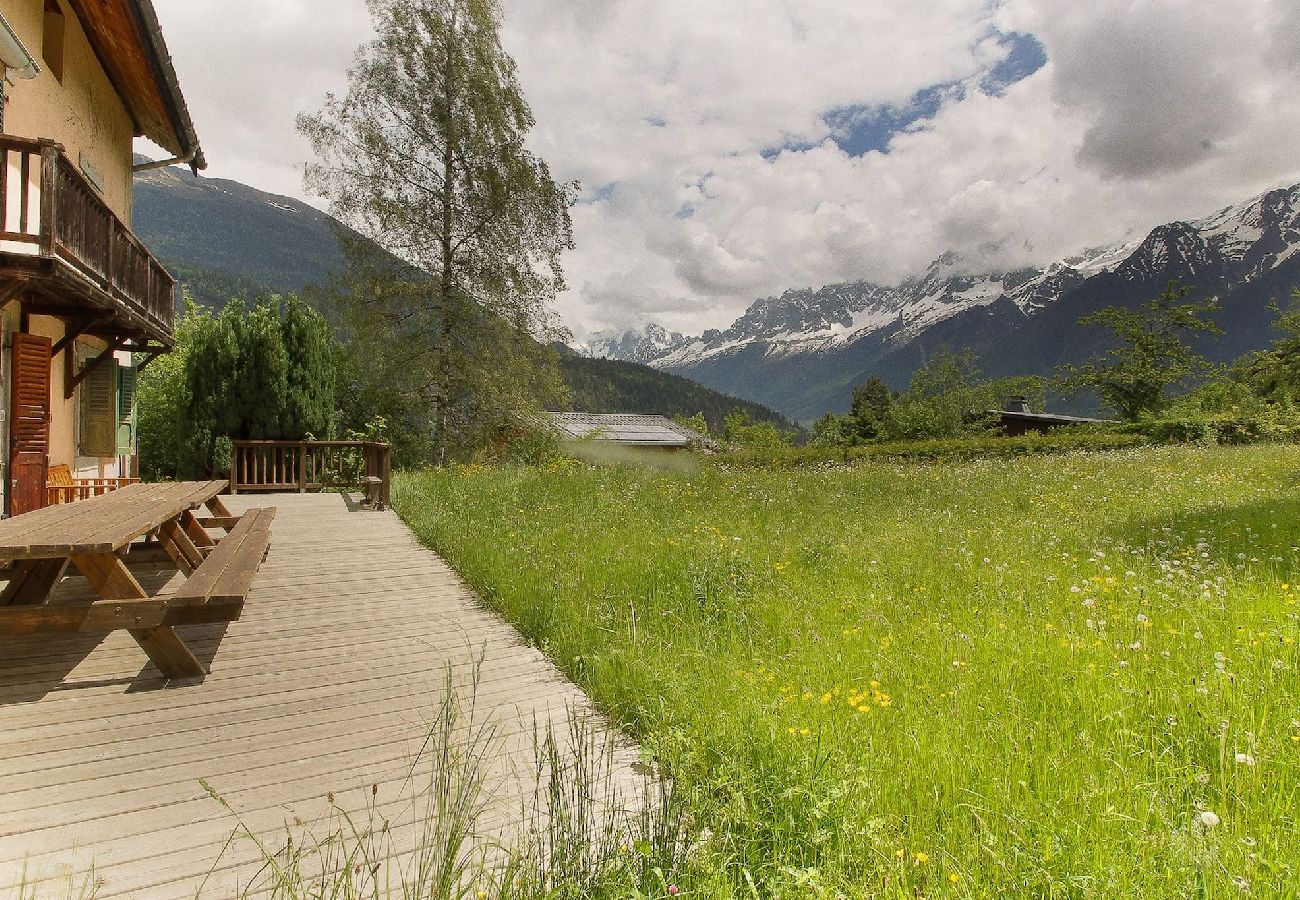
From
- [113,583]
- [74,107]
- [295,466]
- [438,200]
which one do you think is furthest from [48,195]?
[438,200]

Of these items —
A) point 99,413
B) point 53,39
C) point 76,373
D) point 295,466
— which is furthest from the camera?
point 295,466

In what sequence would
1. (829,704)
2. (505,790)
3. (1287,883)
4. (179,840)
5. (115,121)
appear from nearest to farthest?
(1287,883) → (179,840) → (505,790) → (829,704) → (115,121)

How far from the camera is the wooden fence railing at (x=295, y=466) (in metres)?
14.6

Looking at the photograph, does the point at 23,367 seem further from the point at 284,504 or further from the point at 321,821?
the point at 321,821

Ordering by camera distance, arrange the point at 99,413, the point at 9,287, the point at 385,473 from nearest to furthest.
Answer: the point at 9,287 < the point at 99,413 < the point at 385,473

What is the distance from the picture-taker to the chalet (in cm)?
667

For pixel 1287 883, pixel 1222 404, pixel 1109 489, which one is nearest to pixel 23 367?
pixel 1287 883

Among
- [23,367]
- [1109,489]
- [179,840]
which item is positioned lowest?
[179,840]

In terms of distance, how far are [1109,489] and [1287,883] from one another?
9497 millimetres

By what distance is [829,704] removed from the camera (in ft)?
10.0

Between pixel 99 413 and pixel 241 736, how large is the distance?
35.7ft

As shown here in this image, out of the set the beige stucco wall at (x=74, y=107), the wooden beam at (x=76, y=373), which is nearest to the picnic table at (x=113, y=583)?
the beige stucco wall at (x=74, y=107)

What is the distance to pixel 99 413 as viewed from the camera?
35.8ft

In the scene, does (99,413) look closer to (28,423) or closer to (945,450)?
(28,423)
